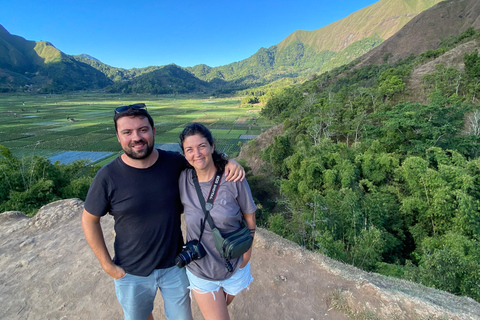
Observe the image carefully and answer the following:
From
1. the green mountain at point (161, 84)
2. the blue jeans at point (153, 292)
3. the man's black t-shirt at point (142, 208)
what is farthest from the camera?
the green mountain at point (161, 84)

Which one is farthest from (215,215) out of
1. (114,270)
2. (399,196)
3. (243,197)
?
(399,196)

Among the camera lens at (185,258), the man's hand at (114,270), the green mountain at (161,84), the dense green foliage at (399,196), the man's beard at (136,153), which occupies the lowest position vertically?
the dense green foliage at (399,196)

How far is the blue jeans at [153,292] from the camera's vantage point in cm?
212

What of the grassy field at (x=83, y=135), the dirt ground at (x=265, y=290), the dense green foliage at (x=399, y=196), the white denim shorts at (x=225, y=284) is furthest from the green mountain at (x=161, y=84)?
the white denim shorts at (x=225, y=284)

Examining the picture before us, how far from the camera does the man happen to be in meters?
1.90

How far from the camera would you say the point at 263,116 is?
209 feet

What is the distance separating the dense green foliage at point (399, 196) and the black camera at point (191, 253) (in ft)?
17.3

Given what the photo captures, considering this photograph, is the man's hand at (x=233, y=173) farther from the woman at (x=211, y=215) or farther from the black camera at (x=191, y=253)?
the black camera at (x=191, y=253)

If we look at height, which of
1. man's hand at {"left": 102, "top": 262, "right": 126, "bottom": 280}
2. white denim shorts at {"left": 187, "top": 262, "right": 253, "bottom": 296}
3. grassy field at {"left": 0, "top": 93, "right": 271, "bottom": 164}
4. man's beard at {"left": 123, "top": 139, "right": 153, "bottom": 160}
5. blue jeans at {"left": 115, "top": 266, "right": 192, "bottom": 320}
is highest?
man's beard at {"left": 123, "top": 139, "right": 153, "bottom": 160}

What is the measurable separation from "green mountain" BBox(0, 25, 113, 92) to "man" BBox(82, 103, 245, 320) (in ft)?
509

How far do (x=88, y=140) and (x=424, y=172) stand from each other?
4716 centimetres

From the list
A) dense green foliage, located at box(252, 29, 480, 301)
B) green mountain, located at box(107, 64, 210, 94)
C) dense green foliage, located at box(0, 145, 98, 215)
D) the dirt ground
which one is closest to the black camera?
the dirt ground

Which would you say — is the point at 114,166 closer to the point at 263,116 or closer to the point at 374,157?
the point at 374,157

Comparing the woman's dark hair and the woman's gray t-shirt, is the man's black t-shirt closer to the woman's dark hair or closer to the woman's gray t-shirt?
the woman's gray t-shirt
